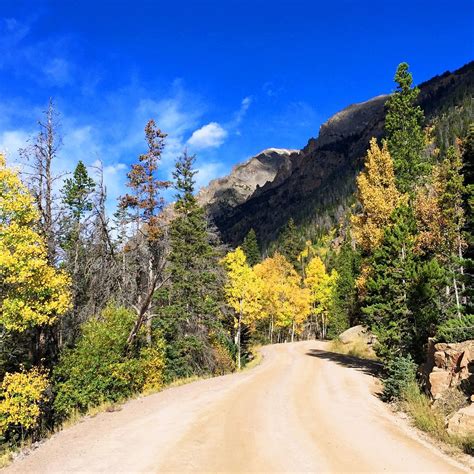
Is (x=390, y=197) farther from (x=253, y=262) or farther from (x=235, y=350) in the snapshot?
(x=253, y=262)

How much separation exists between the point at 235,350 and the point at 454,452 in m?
26.7

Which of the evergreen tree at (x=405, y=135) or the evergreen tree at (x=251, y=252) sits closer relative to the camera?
the evergreen tree at (x=405, y=135)

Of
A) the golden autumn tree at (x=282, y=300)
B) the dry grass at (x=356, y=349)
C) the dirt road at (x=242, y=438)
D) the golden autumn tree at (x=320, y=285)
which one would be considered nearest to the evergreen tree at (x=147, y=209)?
the dirt road at (x=242, y=438)

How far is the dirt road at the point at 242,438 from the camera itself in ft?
27.0

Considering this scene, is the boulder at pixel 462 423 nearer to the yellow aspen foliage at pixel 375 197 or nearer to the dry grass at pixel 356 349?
the yellow aspen foliage at pixel 375 197

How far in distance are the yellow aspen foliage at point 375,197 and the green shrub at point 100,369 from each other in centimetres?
1520

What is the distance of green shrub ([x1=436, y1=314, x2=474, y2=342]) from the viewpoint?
13.7 m

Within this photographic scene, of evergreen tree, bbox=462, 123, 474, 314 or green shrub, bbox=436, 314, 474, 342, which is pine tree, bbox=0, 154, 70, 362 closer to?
green shrub, bbox=436, 314, 474, 342

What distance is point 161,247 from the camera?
24.5 meters

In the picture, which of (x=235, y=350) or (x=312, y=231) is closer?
(x=235, y=350)

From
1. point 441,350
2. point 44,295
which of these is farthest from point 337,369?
point 44,295

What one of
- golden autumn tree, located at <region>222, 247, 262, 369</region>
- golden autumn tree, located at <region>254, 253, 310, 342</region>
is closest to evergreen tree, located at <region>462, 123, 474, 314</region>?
golden autumn tree, located at <region>222, 247, 262, 369</region>

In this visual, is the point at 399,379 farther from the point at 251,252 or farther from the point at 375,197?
the point at 251,252

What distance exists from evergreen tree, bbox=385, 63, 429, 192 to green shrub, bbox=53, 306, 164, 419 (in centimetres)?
2046
